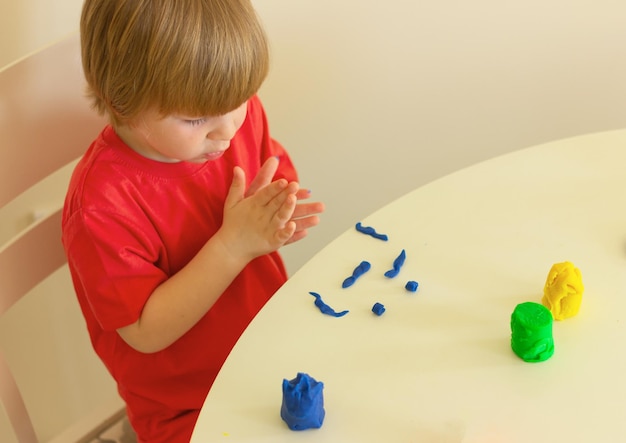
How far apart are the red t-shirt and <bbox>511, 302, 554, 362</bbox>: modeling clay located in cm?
38

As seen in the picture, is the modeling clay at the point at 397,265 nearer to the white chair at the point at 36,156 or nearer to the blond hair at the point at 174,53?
the blond hair at the point at 174,53

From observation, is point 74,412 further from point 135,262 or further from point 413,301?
point 413,301

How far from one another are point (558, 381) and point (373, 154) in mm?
745

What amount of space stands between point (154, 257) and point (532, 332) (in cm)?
42

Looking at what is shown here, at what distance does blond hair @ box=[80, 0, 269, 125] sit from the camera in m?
0.67

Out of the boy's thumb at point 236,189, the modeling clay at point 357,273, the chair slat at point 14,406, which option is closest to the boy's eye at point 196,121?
the boy's thumb at point 236,189

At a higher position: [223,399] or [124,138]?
[124,138]

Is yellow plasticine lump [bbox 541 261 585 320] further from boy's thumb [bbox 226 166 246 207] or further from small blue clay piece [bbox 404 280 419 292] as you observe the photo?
boy's thumb [bbox 226 166 246 207]

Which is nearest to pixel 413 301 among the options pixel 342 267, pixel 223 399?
pixel 342 267

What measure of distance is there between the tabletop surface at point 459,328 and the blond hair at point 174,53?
0.18 metres

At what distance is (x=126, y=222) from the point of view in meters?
0.79

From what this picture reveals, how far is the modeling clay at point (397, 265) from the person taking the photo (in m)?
0.68

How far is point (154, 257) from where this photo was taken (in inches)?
32.2

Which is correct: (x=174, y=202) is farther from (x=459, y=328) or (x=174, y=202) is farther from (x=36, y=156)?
(x=459, y=328)
